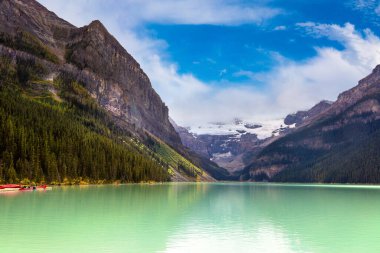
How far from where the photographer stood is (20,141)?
426 ft

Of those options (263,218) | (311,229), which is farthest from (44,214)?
(311,229)

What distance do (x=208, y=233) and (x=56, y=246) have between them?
45.8ft

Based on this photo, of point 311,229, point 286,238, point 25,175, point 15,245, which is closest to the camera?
point 15,245

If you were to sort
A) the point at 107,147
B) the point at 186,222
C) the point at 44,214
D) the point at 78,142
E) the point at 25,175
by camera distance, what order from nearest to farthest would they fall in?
the point at 186,222 < the point at 44,214 < the point at 25,175 < the point at 78,142 < the point at 107,147

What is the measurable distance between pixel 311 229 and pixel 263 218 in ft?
33.2

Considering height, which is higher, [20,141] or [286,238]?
[20,141]

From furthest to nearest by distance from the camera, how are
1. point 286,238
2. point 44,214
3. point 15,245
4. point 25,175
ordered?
point 25,175 → point 44,214 → point 286,238 → point 15,245

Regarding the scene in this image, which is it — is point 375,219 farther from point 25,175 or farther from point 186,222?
point 25,175

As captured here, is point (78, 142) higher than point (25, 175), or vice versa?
point (78, 142)

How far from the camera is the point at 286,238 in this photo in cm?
3591

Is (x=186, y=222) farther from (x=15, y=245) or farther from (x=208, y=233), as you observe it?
(x=15, y=245)

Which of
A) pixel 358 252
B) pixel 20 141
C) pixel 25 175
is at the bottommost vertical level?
pixel 358 252

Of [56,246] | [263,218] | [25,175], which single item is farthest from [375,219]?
[25,175]

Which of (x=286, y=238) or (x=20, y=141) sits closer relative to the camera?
(x=286, y=238)
